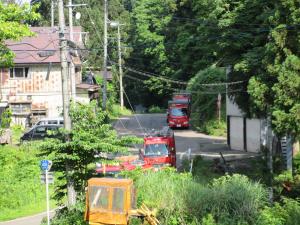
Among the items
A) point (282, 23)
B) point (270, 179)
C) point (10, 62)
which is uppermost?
point (282, 23)

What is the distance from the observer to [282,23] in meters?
22.1

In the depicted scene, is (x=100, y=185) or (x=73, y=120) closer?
(x=100, y=185)

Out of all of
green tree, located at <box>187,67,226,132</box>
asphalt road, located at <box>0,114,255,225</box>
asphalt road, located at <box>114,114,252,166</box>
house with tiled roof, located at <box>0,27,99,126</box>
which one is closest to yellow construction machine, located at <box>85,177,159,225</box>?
asphalt road, located at <box>0,114,255,225</box>

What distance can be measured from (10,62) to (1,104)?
813 inches

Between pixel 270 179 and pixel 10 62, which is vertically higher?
pixel 10 62

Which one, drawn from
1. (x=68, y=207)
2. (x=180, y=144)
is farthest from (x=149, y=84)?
(x=68, y=207)

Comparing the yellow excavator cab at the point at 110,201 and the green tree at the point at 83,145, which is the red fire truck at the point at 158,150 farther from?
the yellow excavator cab at the point at 110,201

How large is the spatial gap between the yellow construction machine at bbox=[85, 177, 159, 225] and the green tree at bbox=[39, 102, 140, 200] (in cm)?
196

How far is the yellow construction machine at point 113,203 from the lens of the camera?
14172 millimetres

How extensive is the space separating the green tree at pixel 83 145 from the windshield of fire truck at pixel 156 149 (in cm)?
1137

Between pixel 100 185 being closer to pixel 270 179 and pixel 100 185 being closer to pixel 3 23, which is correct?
pixel 3 23

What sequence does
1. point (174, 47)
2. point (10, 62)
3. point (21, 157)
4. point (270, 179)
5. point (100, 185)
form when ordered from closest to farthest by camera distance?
point (100, 185) → point (10, 62) → point (270, 179) → point (21, 157) → point (174, 47)

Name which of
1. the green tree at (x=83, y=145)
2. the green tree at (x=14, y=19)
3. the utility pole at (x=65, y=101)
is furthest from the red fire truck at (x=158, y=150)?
the green tree at (x=14, y=19)

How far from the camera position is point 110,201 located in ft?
47.2
